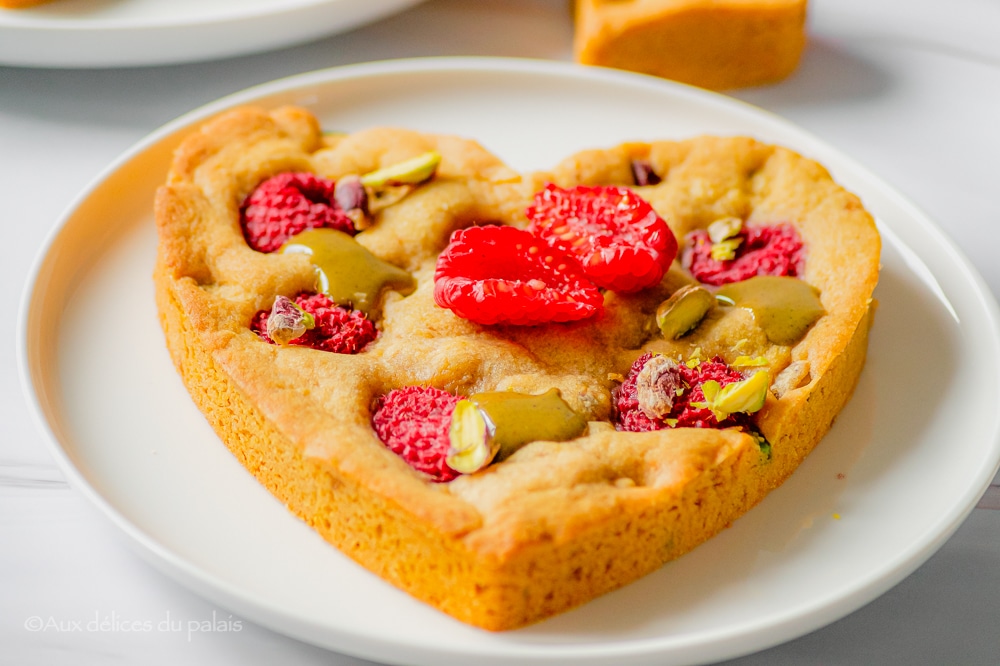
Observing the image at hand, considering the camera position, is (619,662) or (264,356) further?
(264,356)

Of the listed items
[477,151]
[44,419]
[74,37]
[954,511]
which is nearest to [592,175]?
[477,151]

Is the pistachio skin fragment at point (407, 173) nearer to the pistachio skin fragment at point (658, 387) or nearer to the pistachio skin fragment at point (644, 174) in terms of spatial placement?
the pistachio skin fragment at point (644, 174)

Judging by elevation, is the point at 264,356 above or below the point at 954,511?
above

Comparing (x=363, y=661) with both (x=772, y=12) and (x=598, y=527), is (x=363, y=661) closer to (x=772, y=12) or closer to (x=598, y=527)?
(x=598, y=527)

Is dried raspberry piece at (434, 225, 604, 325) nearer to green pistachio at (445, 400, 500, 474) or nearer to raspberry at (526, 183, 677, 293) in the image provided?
raspberry at (526, 183, 677, 293)

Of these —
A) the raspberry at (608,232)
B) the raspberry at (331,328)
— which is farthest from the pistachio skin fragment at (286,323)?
the raspberry at (608,232)

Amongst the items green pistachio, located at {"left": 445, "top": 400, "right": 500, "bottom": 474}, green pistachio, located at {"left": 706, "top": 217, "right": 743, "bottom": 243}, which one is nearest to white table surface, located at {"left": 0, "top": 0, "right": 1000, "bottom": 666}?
green pistachio, located at {"left": 445, "top": 400, "right": 500, "bottom": 474}

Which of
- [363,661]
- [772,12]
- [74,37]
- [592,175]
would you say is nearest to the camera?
[363,661]
